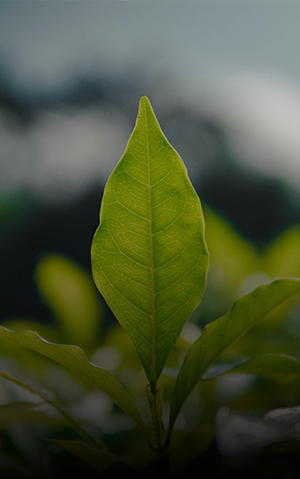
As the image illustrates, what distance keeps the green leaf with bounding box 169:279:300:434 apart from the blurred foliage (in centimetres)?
8

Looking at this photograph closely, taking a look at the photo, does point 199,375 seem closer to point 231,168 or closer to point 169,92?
point 231,168

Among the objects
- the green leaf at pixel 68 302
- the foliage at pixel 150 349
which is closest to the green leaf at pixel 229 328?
the foliage at pixel 150 349

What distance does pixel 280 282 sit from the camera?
0.60 ft

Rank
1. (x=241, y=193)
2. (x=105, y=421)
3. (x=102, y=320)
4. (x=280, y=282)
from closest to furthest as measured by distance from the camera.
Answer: (x=280, y=282)
(x=105, y=421)
(x=102, y=320)
(x=241, y=193)

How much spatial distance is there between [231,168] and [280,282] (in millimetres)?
620

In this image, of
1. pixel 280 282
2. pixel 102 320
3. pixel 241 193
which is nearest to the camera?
pixel 280 282

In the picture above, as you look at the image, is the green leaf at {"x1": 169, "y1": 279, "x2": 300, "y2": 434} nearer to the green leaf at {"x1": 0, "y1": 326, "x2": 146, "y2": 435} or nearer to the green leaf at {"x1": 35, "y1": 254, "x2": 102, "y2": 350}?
the green leaf at {"x1": 0, "y1": 326, "x2": 146, "y2": 435}

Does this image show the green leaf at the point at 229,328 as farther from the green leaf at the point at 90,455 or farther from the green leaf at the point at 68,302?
the green leaf at the point at 68,302

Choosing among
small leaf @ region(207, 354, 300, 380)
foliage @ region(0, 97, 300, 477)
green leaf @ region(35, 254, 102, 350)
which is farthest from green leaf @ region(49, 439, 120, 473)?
green leaf @ region(35, 254, 102, 350)

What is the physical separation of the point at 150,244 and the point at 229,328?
0.07 m

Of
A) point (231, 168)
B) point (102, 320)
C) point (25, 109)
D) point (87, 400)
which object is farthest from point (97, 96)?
point (87, 400)

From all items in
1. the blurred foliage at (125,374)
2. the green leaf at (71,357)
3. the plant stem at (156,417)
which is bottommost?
the blurred foliage at (125,374)

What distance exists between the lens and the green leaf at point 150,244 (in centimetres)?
19

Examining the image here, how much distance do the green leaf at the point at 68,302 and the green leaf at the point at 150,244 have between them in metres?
0.30
